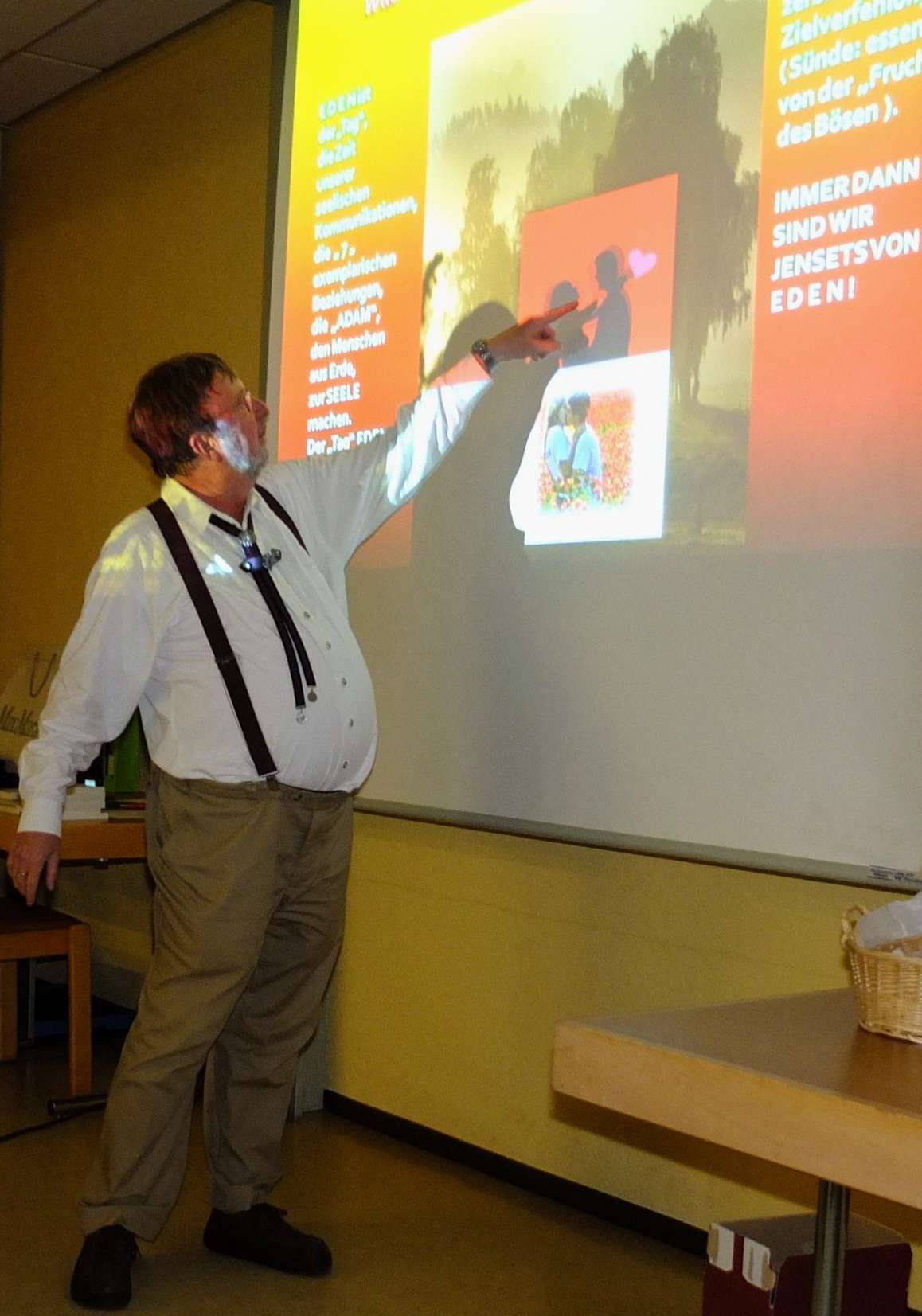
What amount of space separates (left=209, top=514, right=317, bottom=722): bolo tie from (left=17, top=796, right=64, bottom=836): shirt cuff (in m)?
0.45

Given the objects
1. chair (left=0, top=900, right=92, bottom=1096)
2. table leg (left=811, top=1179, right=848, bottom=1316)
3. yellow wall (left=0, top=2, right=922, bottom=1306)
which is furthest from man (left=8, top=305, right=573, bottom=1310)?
table leg (left=811, top=1179, right=848, bottom=1316)

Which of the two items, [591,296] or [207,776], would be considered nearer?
[207,776]

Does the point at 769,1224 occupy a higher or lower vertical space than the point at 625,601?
lower

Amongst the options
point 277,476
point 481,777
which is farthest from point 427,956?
point 277,476

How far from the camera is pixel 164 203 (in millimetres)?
4551

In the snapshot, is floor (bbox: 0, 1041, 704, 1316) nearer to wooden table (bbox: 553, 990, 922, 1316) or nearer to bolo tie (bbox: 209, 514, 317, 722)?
bolo tie (bbox: 209, 514, 317, 722)

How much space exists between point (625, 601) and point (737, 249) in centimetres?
66

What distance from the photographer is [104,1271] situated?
8.28 ft

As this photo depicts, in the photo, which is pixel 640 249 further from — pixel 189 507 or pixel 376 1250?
pixel 376 1250

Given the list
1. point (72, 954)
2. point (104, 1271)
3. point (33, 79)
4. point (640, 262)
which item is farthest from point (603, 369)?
point (33, 79)

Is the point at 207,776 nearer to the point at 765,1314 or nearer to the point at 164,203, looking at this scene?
the point at 765,1314

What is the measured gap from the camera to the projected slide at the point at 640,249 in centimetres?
235

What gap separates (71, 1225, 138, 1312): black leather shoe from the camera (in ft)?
8.28

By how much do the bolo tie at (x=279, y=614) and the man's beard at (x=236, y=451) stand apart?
14 cm
